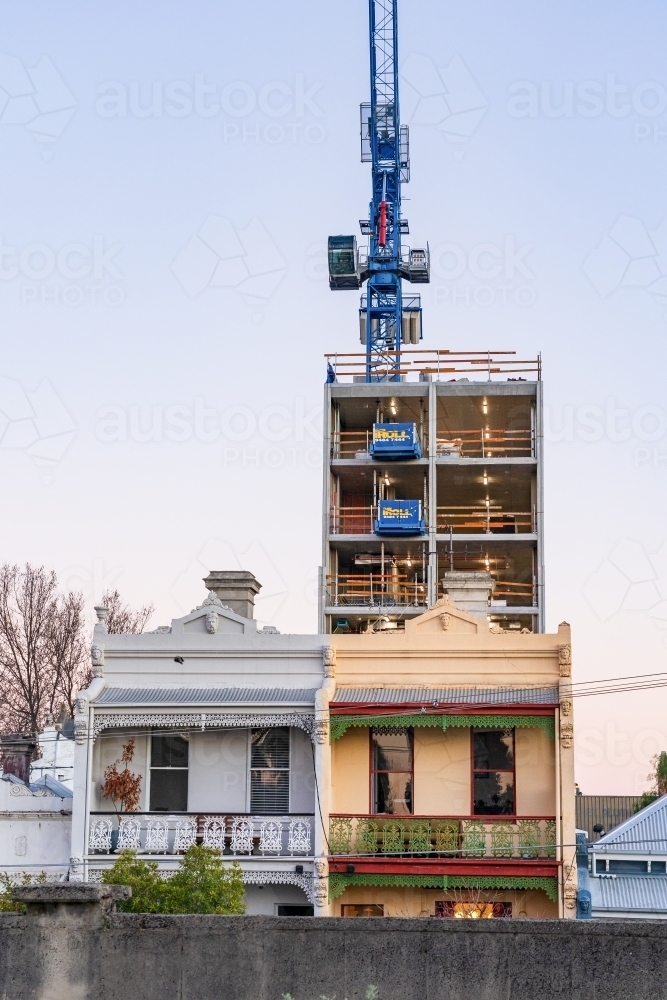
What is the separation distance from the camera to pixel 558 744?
94.4 ft

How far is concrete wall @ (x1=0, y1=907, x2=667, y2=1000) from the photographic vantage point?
10.5 m

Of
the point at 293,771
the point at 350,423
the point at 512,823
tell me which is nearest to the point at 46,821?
the point at 293,771

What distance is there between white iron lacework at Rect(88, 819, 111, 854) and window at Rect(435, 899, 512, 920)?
23.7ft

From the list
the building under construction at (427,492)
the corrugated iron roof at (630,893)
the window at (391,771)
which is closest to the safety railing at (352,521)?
the building under construction at (427,492)

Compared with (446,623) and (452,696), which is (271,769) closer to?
(452,696)

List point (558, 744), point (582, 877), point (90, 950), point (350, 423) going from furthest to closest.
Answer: point (350, 423) < point (582, 877) < point (558, 744) < point (90, 950)

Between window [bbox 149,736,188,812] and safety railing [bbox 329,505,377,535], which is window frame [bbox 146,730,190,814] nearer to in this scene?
window [bbox 149,736,188,812]

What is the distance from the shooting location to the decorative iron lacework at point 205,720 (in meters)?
29.8

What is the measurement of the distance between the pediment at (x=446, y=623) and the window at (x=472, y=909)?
5.72 m

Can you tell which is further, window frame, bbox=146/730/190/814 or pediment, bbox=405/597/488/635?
window frame, bbox=146/730/190/814

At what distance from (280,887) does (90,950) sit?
1985cm

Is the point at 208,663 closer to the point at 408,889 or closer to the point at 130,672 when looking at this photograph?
the point at 130,672

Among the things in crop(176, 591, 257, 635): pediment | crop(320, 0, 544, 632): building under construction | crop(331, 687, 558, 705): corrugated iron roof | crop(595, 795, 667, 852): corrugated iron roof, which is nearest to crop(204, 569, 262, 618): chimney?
crop(176, 591, 257, 635): pediment

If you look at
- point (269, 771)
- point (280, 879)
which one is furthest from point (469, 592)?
point (280, 879)
